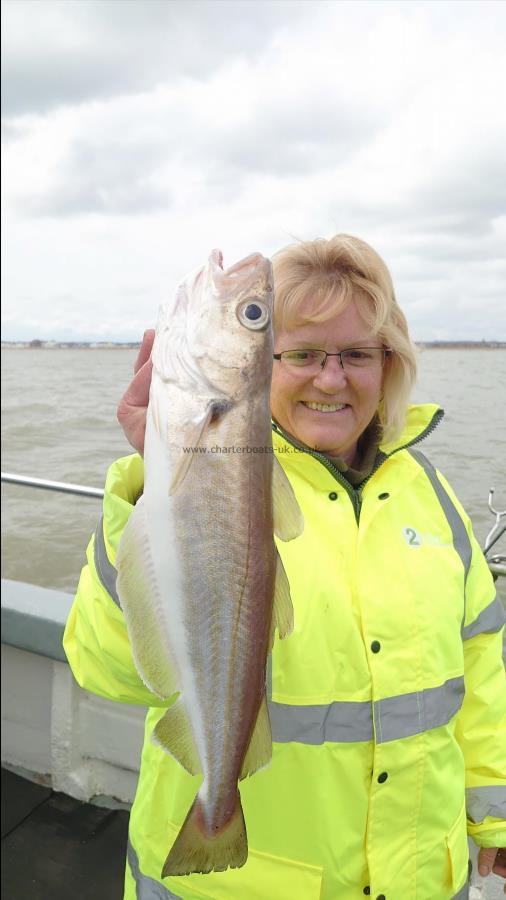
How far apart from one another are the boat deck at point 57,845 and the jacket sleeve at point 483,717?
1563 millimetres

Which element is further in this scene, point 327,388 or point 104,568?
point 327,388

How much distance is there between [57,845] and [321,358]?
2790 mm

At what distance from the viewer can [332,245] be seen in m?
1.97

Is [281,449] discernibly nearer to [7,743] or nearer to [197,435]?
[197,435]

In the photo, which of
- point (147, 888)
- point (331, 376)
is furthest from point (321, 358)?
point (147, 888)

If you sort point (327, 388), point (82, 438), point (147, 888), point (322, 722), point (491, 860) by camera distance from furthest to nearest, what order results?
point (82, 438), point (491, 860), point (327, 388), point (147, 888), point (322, 722)

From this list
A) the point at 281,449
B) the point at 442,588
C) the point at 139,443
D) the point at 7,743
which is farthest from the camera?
the point at 7,743

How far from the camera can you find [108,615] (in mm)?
1484

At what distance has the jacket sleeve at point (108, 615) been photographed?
4.84 ft

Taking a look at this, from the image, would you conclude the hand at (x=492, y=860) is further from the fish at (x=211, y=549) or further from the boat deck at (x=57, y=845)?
the boat deck at (x=57, y=845)

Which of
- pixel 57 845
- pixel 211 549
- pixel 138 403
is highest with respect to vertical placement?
pixel 138 403

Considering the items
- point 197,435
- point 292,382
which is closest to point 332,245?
point 292,382

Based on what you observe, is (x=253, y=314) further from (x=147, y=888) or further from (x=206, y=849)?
(x=147, y=888)

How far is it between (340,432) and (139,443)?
0.72m
